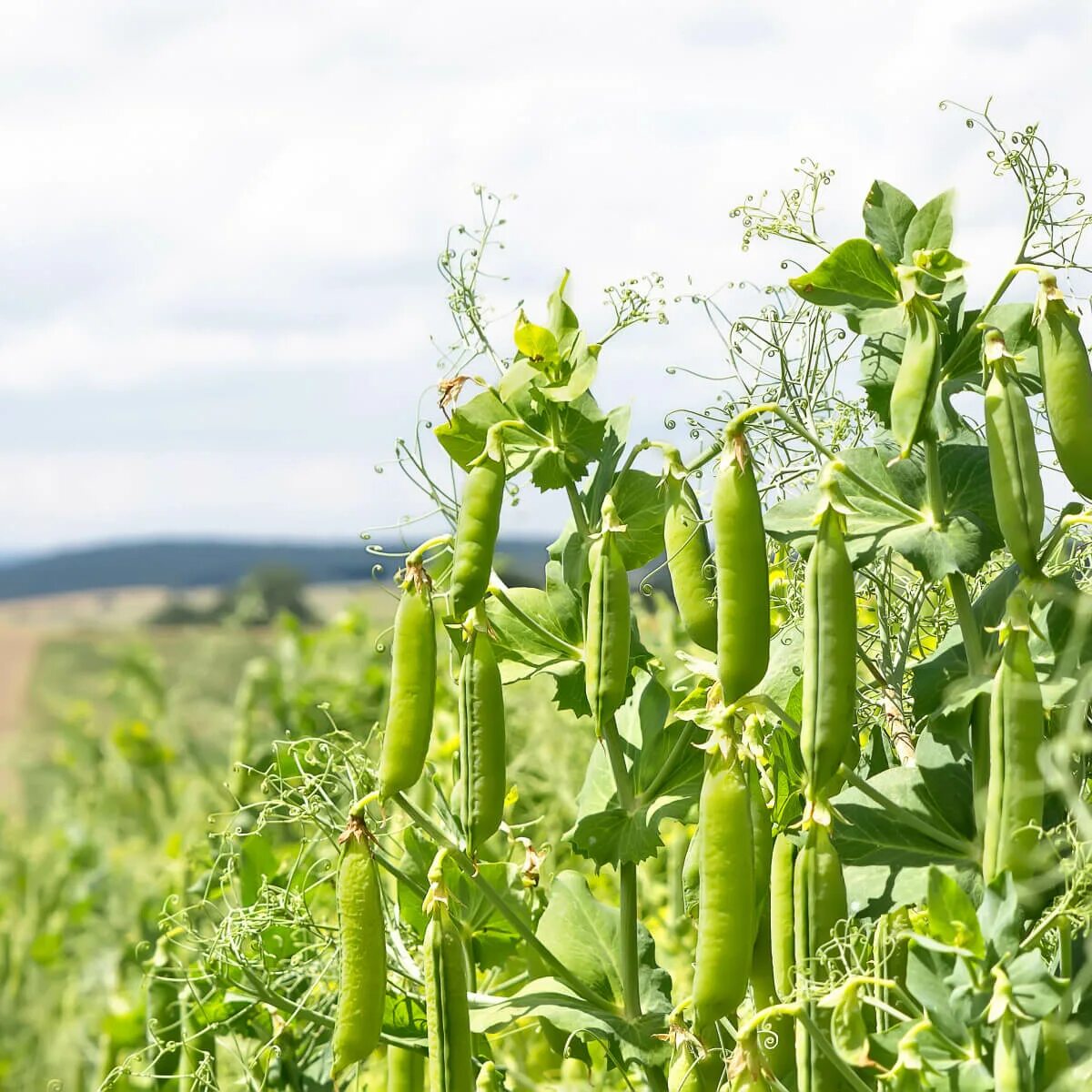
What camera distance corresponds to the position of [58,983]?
342cm

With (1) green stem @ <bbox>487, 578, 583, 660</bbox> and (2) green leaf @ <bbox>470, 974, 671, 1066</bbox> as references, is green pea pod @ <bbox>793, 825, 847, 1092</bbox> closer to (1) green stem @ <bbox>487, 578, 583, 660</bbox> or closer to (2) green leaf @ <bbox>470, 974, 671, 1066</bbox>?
(2) green leaf @ <bbox>470, 974, 671, 1066</bbox>

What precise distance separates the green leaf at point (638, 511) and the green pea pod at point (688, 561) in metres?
0.07

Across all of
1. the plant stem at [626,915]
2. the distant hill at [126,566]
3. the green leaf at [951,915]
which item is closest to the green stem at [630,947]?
the plant stem at [626,915]

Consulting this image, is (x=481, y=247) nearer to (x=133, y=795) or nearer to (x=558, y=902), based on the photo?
(x=558, y=902)

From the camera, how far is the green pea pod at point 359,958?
38.7 inches

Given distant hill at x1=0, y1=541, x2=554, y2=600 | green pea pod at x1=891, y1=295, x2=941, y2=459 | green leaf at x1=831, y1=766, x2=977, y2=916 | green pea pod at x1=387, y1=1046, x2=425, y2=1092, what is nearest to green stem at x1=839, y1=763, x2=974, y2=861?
green leaf at x1=831, y1=766, x2=977, y2=916

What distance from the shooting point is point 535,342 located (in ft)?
3.63

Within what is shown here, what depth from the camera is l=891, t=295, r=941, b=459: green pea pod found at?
882 millimetres

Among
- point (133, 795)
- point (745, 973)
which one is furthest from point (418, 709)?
point (133, 795)

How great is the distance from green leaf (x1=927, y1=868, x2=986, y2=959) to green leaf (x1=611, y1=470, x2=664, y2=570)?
0.39 meters

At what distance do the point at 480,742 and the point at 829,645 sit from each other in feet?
0.98

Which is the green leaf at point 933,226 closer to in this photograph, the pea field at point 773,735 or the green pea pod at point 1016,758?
the pea field at point 773,735

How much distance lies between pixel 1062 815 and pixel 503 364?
0.61m

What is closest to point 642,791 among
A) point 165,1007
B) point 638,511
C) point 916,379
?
point 638,511
